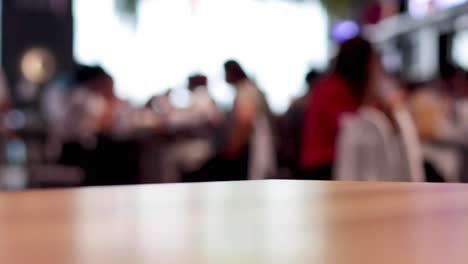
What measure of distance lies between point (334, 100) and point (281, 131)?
1.33m

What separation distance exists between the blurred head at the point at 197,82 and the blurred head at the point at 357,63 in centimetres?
168

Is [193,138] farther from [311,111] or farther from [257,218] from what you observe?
[257,218]

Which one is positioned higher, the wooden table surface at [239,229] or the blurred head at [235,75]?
the blurred head at [235,75]

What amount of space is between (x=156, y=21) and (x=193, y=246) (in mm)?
6296

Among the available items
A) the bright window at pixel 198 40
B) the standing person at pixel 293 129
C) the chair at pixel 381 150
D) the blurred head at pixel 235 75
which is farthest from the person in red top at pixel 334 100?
the bright window at pixel 198 40

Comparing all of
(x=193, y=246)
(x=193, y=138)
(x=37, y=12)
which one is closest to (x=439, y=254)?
(x=193, y=246)

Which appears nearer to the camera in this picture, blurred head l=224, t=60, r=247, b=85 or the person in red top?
the person in red top

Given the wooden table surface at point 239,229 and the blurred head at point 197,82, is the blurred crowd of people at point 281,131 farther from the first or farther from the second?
the wooden table surface at point 239,229

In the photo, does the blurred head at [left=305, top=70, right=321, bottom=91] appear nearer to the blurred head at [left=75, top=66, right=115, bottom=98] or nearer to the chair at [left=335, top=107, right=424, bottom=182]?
the blurred head at [left=75, top=66, right=115, bottom=98]

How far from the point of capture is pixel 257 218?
0.24 meters

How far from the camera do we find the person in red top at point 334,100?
2039 millimetres

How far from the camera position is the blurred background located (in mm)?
2062

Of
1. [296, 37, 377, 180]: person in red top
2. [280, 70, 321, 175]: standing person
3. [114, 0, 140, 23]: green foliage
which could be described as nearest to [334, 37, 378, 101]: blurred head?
[296, 37, 377, 180]: person in red top

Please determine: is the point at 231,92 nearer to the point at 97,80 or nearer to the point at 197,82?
the point at 97,80
